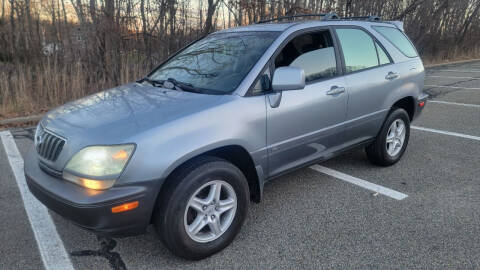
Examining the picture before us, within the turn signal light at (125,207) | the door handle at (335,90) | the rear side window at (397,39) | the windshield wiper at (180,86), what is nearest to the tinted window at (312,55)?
the door handle at (335,90)

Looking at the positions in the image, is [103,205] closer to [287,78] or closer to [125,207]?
[125,207]

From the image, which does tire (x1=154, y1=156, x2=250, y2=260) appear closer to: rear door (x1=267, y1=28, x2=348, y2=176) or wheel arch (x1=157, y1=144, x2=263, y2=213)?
wheel arch (x1=157, y1=144, x2=263, y2=213)

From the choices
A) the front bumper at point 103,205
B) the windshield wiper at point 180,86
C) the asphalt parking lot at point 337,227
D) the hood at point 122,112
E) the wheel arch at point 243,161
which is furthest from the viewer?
the windshield wiper at point 180,86

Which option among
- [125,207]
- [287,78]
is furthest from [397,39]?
[125,207]

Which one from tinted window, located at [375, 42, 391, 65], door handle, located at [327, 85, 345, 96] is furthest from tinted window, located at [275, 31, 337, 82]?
tinted window, located at [375, 42, 391, 65]

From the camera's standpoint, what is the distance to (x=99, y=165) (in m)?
2.24

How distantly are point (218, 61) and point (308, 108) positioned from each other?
0.94 metres

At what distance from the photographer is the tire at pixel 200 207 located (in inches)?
94.7

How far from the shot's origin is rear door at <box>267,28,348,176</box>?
9.95 ft

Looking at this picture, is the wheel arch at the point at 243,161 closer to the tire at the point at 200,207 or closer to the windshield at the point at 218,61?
the tire at the point at 200,207

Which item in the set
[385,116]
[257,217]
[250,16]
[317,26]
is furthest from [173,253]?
[250,16]

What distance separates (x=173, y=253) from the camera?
2.54 m

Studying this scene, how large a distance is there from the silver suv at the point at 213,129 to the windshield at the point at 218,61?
0.05 feet

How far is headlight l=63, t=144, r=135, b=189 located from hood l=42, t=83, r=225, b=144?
69 mm
